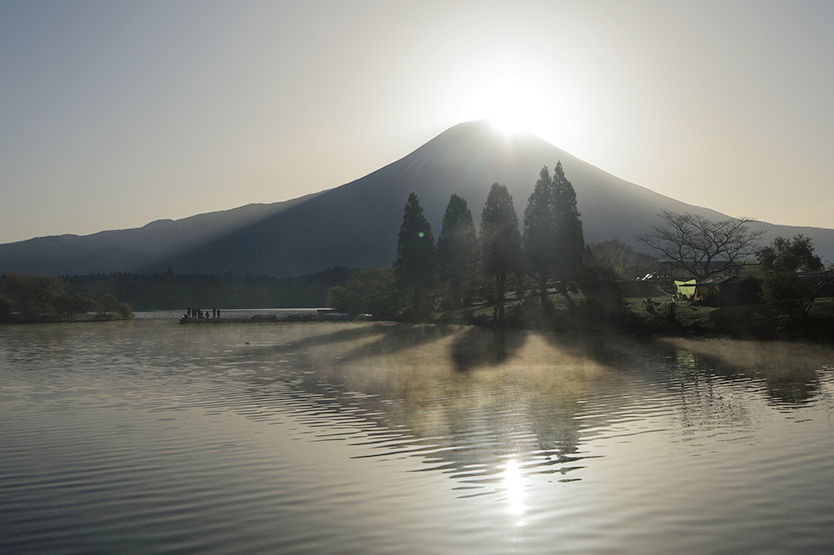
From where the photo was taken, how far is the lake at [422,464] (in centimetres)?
807

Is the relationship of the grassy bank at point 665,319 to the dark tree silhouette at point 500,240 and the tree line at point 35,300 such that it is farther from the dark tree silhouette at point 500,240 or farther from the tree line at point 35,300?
the tree line at point 35,300

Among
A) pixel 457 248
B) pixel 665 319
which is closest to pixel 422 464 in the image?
pixel 665 319

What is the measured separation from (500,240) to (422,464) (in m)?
80.1

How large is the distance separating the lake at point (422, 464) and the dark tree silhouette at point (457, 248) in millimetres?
70972

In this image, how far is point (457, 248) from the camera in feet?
323

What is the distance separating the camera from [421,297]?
11819 centimetres

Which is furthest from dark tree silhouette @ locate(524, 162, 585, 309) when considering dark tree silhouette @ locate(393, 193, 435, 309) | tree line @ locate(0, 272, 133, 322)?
tree line @ locate(0, 272, 133, 322)

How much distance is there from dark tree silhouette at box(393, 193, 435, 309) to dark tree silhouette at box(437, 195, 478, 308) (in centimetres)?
329

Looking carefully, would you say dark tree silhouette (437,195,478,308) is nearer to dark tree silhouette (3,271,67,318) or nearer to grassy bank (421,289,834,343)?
grassy bank (421,289,834,343)

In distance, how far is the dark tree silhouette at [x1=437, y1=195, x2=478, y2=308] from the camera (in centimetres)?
9806

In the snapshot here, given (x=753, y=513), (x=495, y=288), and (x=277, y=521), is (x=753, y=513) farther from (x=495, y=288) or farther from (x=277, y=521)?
(x=495, y=288)

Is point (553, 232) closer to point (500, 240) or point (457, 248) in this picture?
point (500, 240)

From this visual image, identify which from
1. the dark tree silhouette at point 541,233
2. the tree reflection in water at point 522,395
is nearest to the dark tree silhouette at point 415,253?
the dark tree silhouette at point 541,233

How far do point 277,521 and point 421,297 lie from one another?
359 feet
